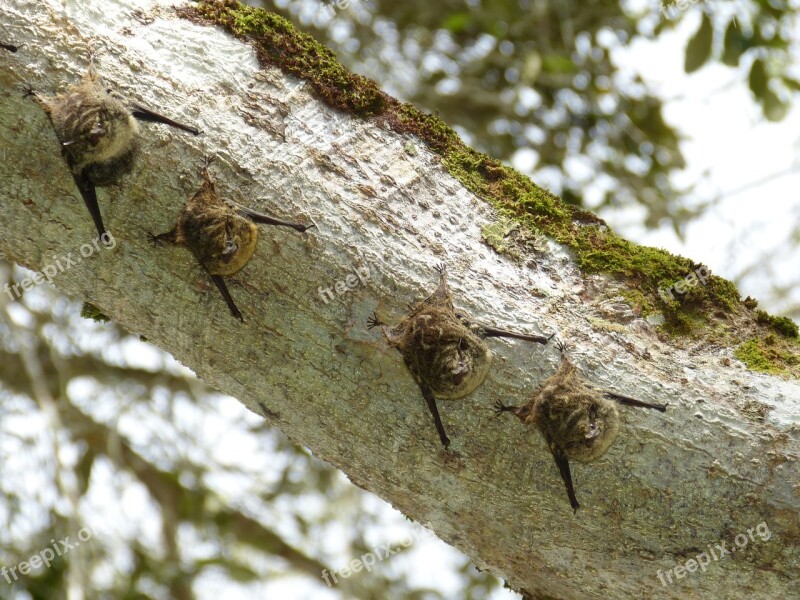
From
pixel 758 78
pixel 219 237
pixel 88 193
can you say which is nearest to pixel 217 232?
pixel 219 237

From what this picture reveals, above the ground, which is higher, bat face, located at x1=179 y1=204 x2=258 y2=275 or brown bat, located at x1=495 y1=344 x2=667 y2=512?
brown bat, located at x1=495 y1=344 x2=667 y2=512

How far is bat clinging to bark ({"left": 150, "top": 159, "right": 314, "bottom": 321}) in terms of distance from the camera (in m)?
2.31

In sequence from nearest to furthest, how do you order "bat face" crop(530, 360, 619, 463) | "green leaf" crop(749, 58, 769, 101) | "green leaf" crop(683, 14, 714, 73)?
"bat face" crop(530, 360, 619, 463) < "green leaf" crop(683, 14, 714, 73) < "green leaf" crop(749, 58, 769, 101)

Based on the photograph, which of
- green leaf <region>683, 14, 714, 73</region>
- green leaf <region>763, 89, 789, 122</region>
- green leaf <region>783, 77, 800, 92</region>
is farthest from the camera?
green leaf <region>783, 77, 800, 92</region>

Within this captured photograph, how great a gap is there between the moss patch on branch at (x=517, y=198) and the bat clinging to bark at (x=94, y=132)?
21.3 inches

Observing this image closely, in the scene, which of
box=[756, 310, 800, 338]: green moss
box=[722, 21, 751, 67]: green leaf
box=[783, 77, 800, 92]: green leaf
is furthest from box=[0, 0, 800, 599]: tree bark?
box=[783, 77, 800, 92]: green leaf

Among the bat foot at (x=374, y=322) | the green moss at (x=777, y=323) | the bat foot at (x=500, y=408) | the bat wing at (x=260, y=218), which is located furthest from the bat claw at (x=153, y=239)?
the green moss at (x=777, y=323)

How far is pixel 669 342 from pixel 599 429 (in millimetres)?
467

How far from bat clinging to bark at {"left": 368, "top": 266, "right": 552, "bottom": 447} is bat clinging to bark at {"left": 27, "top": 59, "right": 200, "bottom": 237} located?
0.91 metres

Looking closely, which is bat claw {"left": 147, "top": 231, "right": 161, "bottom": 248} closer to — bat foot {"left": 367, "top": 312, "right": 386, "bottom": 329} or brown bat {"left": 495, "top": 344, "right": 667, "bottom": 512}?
bat foot {"left": 367, "top": 312, "right": 386, "bottom": 329}

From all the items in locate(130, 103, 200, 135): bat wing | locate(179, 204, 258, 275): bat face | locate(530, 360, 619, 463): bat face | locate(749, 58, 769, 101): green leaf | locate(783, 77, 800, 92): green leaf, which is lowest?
locate(179, 204, 258, 275): bat face

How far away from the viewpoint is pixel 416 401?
244 cm

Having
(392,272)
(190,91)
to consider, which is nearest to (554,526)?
(392,272)

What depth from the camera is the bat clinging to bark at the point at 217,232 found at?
2312 millimetres
